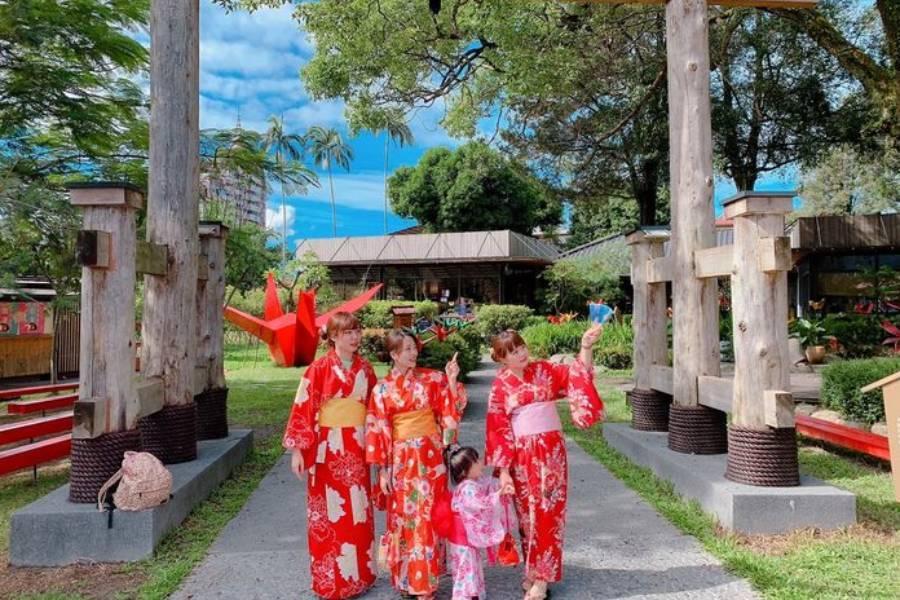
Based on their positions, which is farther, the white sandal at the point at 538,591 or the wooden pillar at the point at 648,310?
the wooden pillar at the point at 648,310

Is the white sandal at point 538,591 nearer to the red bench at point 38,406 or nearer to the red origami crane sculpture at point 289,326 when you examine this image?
the red bench at point 38,406

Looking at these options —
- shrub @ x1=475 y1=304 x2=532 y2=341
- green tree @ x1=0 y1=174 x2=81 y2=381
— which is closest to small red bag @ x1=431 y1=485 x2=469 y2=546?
green tree @ x1=0 y1=174 x2=81 y2=381

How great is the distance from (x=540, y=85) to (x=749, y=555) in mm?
7530

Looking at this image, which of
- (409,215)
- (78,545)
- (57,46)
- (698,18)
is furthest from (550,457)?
(409,215)

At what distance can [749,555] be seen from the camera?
342 centimetres

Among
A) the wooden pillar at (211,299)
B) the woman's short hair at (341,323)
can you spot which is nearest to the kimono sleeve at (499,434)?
the woman's short hair at (341,323)

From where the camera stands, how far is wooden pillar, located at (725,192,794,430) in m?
3.88

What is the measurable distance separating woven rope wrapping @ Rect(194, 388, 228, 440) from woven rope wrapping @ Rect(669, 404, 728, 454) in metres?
3.94

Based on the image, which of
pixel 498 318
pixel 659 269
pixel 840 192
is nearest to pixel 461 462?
pixel 659 269

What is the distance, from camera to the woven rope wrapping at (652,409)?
589cm

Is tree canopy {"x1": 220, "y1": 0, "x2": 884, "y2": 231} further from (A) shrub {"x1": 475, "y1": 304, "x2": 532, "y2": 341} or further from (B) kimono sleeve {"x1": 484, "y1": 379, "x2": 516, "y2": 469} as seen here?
(B) kimono sleeve {"x1": 484, "y1": 379, "x2": 516, "y2": 469}

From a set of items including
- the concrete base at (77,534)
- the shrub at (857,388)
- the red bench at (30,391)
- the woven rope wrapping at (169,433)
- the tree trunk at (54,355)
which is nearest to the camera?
the concrete base at (77,534)

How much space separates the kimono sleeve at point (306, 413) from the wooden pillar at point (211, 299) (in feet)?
9.69

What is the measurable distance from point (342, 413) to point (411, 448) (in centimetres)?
42
